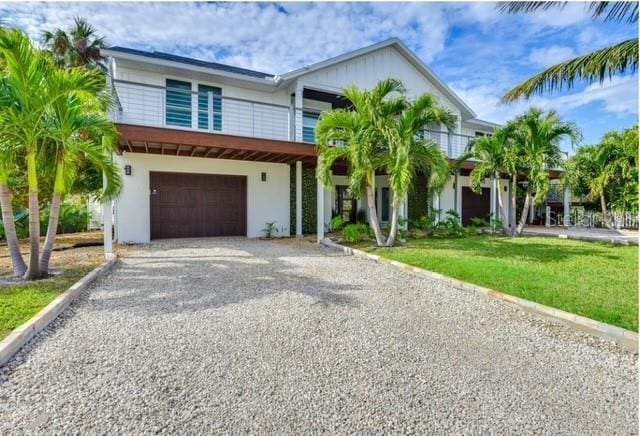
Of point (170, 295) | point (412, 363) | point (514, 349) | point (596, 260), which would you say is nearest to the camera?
point (412, 363)

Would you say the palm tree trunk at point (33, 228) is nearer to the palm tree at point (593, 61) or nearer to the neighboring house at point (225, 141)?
the neighboring house at point (225, 141)

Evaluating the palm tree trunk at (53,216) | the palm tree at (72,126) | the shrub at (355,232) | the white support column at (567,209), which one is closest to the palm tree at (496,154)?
the shrub at (355,232)

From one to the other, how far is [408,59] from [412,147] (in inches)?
327

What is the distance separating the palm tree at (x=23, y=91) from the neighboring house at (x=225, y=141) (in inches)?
133

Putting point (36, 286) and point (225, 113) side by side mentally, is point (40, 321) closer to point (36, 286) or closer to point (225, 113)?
point (36, 286)

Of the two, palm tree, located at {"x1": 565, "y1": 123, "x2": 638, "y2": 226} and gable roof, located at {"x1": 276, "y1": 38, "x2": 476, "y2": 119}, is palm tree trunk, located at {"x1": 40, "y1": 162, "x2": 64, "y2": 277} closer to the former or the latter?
gable roof, located at {"x1": 276, "y1": 38, "x2": 476, "y2": 119}

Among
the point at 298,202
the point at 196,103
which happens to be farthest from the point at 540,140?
the point at 196,103

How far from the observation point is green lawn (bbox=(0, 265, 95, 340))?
13.3 ft

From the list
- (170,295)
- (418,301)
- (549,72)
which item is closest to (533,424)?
(418,301)

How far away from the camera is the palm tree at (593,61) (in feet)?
22.8

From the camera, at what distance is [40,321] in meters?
4.04

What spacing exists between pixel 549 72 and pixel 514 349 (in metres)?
7.57

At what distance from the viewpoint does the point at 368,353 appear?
3.59 m

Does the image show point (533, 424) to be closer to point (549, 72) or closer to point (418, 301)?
point (418, 301)
